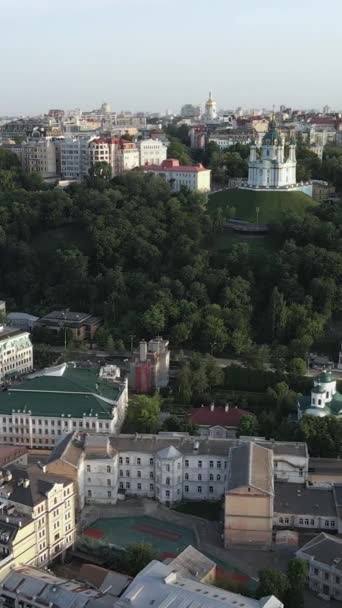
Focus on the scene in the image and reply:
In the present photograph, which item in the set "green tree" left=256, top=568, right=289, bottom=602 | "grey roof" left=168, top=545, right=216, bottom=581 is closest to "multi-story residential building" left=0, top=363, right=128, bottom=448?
"grey roof" left=168, top=545, right=216, bottom=581

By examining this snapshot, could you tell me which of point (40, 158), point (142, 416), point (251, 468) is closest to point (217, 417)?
point (142, 416)

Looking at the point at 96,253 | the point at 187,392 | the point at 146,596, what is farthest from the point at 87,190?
the point at 146,596

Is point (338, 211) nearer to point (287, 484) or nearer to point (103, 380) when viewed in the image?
point (103, 380)

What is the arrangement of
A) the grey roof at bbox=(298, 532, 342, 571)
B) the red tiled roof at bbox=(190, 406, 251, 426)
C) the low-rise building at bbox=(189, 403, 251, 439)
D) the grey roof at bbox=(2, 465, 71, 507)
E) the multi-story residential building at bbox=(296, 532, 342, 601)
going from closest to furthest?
the multi-story residential building at bbox=(296, 532, 342, 601) → the grey roof at bbox=(298, 532, 342, 571) → the grey roof at bbox=(2, 465, 71, 507) → the low-rise building at bbox=(189, 403, 251, 439) → the red tiled roof at bbox=(190, 406, 251, 426)

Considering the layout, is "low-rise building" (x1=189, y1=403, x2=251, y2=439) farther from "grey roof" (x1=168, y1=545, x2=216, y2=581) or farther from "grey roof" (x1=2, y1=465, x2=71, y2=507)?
"grey roof" (x1=168, y1=545, x2=216, y2=581)

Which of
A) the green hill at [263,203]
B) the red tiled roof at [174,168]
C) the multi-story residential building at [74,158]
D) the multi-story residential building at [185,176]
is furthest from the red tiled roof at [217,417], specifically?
the multi-story residential building at [74,158]

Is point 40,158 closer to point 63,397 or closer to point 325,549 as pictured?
point 63,397
